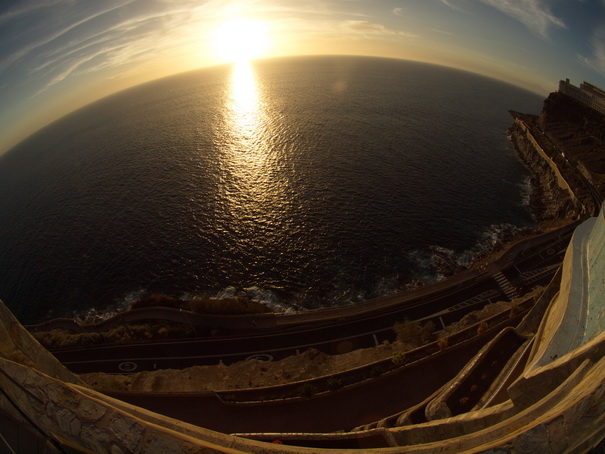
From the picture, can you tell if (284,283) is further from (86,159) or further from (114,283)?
(86,159)

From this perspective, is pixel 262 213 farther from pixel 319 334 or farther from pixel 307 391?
pixel 307 391

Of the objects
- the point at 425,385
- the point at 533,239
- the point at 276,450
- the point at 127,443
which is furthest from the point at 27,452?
the point at 533,239

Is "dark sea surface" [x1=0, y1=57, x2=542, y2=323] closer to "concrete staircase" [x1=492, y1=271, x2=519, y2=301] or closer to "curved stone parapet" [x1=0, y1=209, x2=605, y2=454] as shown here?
"concrete staircase" [x1=492, y1=271, x2=519, y2=301]

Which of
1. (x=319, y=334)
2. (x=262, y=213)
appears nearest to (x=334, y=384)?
(x=319, y=334)

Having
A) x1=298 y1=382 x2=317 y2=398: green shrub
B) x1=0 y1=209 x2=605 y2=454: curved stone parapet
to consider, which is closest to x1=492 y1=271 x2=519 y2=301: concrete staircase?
x1=298 y1=382 x2=317 y2=398: green shrub

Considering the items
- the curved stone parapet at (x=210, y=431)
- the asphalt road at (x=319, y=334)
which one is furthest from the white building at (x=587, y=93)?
the curved stone parapet at (x=210, y=431)
